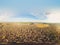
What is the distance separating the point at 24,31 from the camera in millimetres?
1407

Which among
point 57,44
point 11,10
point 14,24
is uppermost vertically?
point 11,10

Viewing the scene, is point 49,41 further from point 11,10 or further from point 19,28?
point 11,10

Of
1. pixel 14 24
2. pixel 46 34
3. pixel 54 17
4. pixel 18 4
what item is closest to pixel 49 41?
pixel 46 34

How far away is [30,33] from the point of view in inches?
55.1

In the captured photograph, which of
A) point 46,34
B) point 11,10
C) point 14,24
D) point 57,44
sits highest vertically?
point 11,10

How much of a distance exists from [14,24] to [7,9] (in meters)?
0.18

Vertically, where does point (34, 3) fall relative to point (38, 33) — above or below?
above

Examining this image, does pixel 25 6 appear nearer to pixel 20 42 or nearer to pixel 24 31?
pixel 24 31

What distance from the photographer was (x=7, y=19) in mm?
1419

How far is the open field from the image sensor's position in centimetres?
138

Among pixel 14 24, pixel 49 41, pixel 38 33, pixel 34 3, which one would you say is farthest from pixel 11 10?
pixel 49 41

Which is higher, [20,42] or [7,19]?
[7,19]

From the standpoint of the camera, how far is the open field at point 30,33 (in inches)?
54.3

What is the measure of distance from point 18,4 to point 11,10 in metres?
0.10
